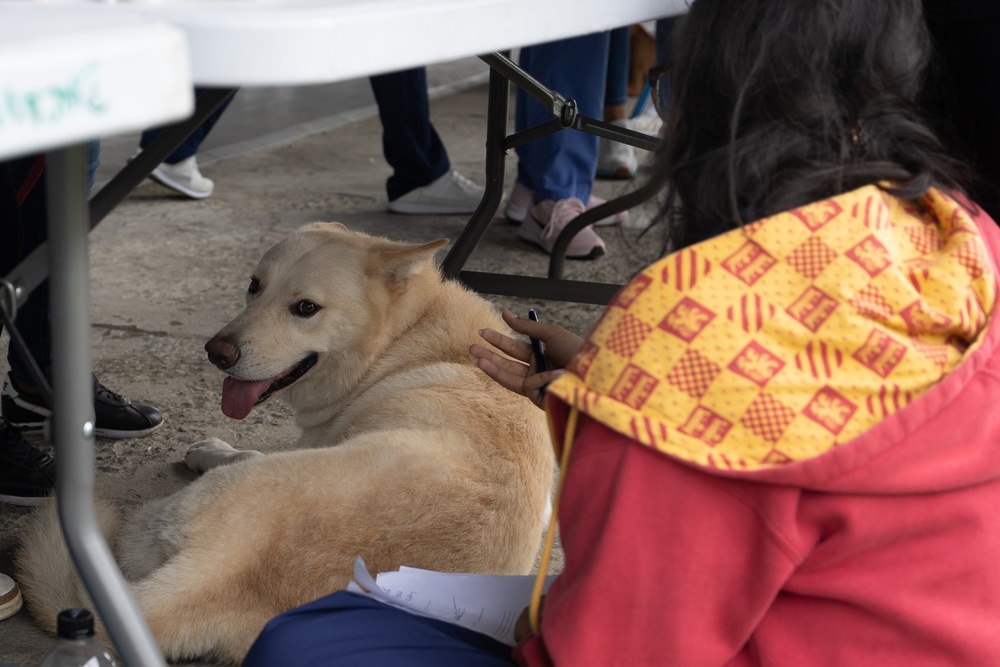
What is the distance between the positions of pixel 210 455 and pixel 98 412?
39 cm

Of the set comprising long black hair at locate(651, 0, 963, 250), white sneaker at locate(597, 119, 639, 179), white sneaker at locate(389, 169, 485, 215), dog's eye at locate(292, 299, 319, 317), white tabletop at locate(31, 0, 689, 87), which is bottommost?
white sneaker at locate(597, 119, 639, 179)

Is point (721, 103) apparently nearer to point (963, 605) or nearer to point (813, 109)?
point (813, 109)

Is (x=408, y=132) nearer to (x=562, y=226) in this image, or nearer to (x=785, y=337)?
(x=562, y=226)

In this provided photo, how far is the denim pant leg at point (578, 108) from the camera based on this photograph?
4133 millimetres

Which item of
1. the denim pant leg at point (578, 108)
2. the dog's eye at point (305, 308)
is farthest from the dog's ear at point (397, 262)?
the denim pant leg at point (578, 108)

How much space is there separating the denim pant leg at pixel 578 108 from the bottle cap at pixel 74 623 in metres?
3.24

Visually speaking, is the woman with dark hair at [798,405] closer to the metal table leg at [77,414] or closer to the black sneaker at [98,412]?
the metal table leg at [77,414]

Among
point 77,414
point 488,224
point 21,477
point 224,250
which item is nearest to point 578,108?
point 488,224

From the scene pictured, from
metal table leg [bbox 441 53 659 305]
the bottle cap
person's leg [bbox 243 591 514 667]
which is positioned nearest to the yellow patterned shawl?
person's leg [bbox 243 591 514 667]

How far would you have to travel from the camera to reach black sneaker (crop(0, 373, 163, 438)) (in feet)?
8.48

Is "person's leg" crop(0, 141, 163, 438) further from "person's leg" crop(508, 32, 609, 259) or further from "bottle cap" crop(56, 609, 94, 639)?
"person's leg" crop(508, 32, 609, 259)

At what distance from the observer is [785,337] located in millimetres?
913

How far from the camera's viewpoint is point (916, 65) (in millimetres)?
1073

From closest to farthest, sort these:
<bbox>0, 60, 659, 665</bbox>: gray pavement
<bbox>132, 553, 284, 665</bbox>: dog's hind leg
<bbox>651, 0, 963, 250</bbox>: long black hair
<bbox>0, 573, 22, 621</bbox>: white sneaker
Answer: <bbox>651, 0, 963, 250</bbox>: long black hair → <bbox>132, 553, 284, 665</bbox>: dog's hind leg → <bbox>0, 573, 22, 621</bbox>: white sneaker → <bbox>0, 60, 659, 665</bbox>: gray pavement
